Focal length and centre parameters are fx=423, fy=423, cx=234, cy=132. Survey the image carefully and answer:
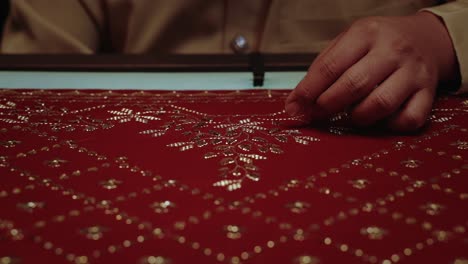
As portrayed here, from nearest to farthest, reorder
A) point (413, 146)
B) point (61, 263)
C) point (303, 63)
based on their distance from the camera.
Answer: point (61, 263)
point (413, 146)
point (303, 63)

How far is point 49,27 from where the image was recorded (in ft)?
3.04

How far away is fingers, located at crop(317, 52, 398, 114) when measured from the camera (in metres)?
0.45

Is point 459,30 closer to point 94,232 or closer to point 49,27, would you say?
point 94,232

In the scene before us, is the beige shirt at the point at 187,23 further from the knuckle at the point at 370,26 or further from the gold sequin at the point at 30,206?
the gold sequin at the point at 30,206

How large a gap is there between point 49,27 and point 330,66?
707 millimetres

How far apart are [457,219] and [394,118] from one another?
168 mm

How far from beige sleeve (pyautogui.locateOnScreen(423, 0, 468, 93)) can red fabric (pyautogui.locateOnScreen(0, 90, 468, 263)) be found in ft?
0.22

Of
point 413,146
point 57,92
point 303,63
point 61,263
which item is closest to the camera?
point 61,263

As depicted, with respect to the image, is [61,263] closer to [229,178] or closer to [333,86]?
[229,178]

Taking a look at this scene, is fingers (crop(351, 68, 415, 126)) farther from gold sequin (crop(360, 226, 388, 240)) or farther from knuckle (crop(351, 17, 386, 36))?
gold sequin (crop(360, 226, 388, 240))

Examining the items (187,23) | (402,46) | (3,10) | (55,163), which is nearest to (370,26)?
(402,46)

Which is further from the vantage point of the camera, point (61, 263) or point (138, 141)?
point (138, 141)

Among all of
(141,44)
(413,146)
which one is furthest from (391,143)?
(141,44)

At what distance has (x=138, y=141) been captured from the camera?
0.45 metres
